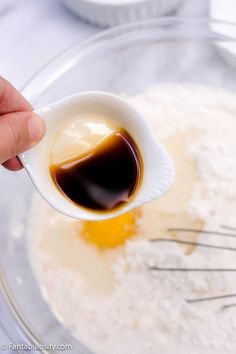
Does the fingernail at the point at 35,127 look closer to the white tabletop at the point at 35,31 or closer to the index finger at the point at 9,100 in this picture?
the index finger at the point at 9,100

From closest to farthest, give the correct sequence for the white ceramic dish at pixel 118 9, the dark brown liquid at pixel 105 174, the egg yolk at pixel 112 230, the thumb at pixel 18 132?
the thumb at pixel 18 132
the dark brown liquid at pixel 105 174
the egg yolk at pixel 112 230
the white ceramic dish at pixel 118 9

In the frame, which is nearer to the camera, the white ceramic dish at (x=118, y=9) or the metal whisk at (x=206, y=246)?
the metal whisk at (x=206, y=246)

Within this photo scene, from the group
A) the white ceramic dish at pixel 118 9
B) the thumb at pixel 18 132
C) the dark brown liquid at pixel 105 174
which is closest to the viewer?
the thumb at pixel 18 132

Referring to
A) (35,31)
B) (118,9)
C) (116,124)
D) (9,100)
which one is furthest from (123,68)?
(9,100)

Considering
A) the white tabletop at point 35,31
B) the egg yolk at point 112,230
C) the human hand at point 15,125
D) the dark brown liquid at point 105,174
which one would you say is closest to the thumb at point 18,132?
the human hand at point 15,125

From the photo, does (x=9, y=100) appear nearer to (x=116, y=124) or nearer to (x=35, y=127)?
(x=35, y=127)

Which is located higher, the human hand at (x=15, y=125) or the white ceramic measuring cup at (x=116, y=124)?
the human hand at (x=15, y=125)

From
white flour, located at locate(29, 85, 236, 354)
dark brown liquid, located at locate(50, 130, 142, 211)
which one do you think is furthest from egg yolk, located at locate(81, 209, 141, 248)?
dark brown liquid, located at locate(50, 130, 142, 211)
